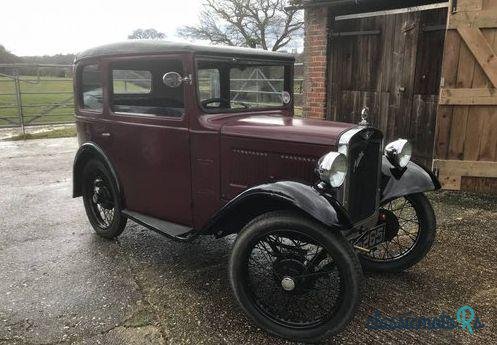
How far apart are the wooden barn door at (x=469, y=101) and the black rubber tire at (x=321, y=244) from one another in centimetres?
323

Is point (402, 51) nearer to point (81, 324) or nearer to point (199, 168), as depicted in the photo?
point (199, 168)

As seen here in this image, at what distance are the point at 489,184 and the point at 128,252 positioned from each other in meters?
4.06

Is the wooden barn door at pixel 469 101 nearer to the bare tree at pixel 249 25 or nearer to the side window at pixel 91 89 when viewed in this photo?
the side window at pixel 91 89

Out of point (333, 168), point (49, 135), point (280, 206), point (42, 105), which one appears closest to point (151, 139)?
point (280, 206)

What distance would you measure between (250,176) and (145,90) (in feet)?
5.30

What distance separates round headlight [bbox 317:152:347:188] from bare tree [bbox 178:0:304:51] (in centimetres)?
1876

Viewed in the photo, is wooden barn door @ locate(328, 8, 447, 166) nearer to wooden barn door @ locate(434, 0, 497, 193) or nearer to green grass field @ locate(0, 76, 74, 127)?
wooden barn door @ locate(434, 0, 497, 193)

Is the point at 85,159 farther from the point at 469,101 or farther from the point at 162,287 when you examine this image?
the point at 469,101

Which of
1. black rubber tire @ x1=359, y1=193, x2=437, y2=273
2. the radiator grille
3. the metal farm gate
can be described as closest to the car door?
the radiator grille

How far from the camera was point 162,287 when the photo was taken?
9.96 feet

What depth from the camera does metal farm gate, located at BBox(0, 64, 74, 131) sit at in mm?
11031

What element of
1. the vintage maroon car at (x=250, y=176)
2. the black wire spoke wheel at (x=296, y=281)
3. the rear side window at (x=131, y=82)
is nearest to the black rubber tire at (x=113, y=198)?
the vintage maroon car at (x=250, y=176)

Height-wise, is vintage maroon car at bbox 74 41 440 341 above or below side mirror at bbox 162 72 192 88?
below

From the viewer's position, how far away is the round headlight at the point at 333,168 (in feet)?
7.63
